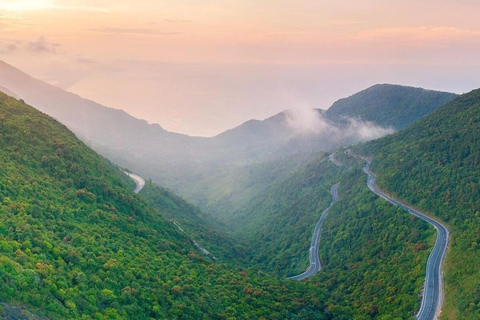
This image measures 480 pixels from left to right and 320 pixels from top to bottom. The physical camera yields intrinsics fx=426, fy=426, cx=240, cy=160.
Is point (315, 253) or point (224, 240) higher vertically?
point (224, 240)

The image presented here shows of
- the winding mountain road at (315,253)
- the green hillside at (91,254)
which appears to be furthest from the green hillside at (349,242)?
the green hillside at (91,254)

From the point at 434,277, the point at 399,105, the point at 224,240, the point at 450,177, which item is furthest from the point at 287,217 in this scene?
the point at 399,105

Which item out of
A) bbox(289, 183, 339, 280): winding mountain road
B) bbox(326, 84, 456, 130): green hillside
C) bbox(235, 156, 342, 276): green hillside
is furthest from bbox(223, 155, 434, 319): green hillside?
bbox(326, 84, 456, 130): green hillside

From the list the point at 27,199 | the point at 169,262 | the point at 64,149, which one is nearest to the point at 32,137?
the point at 64,149

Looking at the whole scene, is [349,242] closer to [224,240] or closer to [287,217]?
[224,240]

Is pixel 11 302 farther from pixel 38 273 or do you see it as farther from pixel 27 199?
pixel 27 199

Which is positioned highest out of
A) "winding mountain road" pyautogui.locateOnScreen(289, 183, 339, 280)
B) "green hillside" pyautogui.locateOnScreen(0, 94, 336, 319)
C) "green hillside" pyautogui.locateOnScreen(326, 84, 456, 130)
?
"green hillside" pyautogui.locateOnScreen(326, 84, 456, 130)

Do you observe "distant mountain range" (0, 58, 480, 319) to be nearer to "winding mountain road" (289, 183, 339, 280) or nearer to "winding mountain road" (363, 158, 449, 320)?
"winding mountain road" (363, 158, 449, 320)
